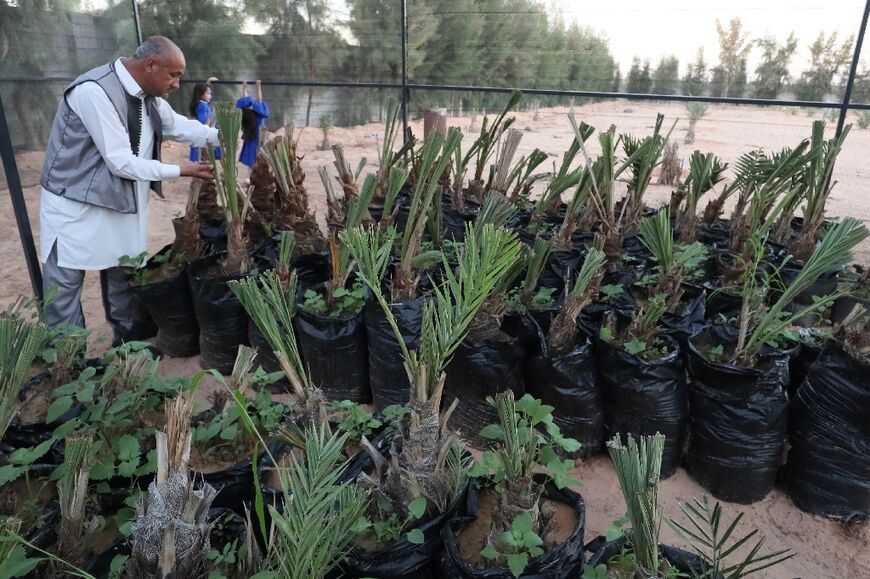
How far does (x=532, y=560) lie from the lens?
45.3 inches

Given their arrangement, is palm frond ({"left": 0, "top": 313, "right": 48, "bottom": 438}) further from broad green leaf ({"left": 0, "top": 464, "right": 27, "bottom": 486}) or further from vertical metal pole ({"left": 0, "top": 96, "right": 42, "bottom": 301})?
vertical metal pole ({"left": 0, "top": 96, "right": 42, "bottom": 301})

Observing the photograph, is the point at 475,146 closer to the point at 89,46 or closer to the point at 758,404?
the point at 758,404

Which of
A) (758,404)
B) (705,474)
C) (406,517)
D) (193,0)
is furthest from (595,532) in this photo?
(193,0)

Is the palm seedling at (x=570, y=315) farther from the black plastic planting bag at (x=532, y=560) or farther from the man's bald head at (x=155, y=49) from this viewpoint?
the man's bald head at (x=155, y=49)

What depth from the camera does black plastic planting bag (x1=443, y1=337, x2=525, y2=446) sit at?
6.59ft

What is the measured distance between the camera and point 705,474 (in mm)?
1952

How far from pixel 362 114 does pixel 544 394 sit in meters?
5.20

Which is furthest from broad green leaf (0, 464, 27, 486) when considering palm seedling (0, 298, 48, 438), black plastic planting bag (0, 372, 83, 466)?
black plastic planting bag (0, 372, 83, 466)

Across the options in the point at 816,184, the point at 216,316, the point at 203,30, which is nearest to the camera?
the point at 216,316

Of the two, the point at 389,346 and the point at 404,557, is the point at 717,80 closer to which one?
the point at 389,346

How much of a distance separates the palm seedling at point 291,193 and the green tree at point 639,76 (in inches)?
118

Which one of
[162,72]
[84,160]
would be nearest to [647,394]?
[162,72]

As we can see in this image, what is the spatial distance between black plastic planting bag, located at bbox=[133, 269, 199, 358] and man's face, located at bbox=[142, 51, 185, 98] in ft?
2.58

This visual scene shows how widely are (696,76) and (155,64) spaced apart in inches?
151
